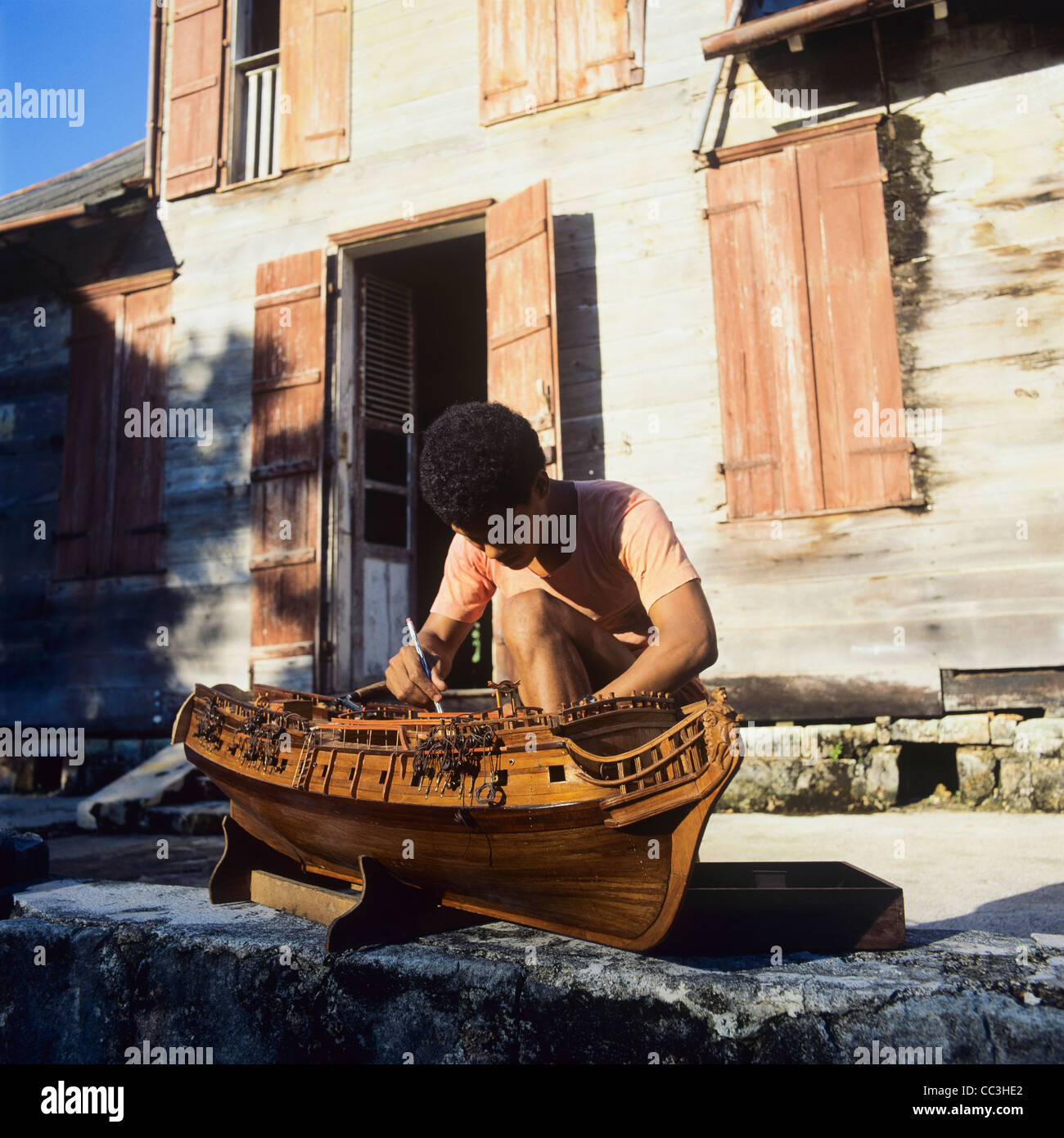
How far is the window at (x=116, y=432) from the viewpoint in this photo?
8273 millimetres

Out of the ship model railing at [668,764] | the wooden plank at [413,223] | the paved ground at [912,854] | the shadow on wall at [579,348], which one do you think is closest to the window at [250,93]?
the wooden plank at [413,223]

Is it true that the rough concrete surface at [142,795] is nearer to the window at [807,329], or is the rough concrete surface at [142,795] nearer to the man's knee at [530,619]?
the window at [807,329]

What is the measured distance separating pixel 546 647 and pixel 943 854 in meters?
3.35

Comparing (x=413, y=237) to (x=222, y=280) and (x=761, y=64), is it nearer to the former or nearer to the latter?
(x=222, y=280)

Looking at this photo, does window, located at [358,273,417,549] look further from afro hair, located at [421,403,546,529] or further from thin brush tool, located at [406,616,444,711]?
afro hair, located at [421,403,546,529]

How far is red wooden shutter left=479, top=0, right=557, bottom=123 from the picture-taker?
7180 millimetres

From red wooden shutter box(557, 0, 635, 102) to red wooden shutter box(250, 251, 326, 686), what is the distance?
A: 2.58 m

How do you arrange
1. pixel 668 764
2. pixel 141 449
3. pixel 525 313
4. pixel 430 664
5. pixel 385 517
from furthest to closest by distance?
pixel 141 449 → pixel 385 517 → pixel 525 313 → pixel 430 664 → pixel 668 764

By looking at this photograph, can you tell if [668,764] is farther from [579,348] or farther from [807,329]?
[579,348]

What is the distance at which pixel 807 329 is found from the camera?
6105mm

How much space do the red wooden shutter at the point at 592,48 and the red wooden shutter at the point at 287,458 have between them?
102 inches

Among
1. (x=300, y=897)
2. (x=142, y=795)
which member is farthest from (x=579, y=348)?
(x=300, y=897)

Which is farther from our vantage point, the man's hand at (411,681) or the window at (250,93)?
the window at (250,93)

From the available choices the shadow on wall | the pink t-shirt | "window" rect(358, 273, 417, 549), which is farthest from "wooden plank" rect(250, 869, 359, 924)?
"window" rect(358, 273, 417, 549)
